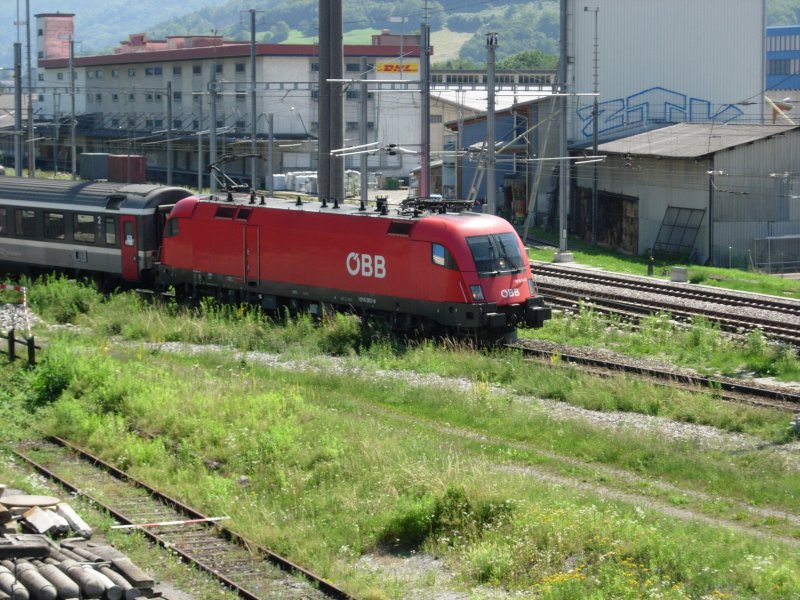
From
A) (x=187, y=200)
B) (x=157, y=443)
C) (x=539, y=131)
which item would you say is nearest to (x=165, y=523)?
(x=157, y=443)

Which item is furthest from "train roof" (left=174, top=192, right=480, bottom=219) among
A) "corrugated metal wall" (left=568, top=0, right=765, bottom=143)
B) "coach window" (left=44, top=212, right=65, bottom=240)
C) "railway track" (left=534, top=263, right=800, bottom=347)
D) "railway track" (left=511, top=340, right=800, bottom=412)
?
"corrugated metal wall" (left=568, top=0, right=765, bottom=143)

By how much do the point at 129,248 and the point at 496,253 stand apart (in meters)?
11.8

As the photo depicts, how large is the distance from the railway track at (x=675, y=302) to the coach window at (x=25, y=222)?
1467 centimetres

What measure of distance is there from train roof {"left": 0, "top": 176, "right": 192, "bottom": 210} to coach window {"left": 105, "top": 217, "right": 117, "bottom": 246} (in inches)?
15.5

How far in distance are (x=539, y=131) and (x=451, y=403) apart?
39195mm

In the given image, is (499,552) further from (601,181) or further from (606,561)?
(601,181)

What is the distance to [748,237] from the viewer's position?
43906 mm

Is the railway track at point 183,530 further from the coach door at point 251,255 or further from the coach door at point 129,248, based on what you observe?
the coach door at point 129,248

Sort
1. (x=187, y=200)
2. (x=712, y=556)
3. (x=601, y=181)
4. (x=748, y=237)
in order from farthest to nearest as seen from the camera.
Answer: (x=601, y=181) < (x=748, y=237) < (x=187, y=200) < (x=712, y=556)

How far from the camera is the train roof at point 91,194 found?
3139cm

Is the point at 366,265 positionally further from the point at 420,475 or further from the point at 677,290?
the point at 420,475

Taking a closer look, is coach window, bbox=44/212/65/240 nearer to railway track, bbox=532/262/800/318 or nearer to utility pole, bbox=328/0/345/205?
utility pole, bbox=328/0/345/205

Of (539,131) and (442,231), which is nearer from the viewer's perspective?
(442,231)

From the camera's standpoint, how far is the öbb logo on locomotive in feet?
82.6
